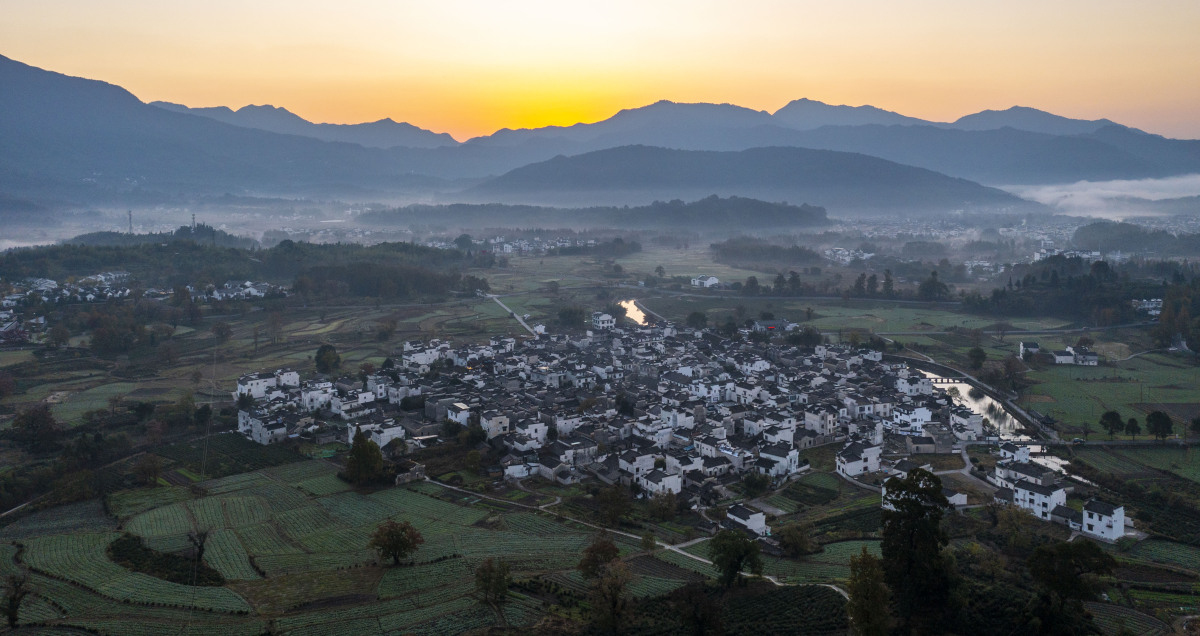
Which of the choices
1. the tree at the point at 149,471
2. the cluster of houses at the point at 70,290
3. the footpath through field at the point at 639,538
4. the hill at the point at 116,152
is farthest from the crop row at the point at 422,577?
the hill at the point at 116,152

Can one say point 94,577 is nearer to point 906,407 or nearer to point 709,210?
point 906,407

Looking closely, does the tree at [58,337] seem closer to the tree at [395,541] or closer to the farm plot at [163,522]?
the farm plot at [163,522]

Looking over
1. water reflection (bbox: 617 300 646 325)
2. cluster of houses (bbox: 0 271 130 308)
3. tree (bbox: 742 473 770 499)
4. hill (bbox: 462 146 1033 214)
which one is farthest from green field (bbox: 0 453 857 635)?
hill (bbox: 462 146 1033 214)

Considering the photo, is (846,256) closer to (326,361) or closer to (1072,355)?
(1072,355)

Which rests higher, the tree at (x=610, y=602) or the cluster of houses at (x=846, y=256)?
the cluster of houses at (x=846, y=256)

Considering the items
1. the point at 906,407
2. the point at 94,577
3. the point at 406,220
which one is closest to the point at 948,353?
the point at 906,407

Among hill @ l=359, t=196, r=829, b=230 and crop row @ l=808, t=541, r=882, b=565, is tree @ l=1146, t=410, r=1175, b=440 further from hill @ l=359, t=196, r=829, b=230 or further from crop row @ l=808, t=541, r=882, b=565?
hill @ l=359, t=196, r=829, b=230

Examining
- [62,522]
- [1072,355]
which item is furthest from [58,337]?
[1072,355]
